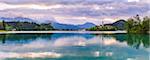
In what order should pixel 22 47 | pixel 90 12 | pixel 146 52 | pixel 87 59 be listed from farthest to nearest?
1. pixel 90 12
2. pixel 22 47
3. pixel 146 52
4. pixel 87 59

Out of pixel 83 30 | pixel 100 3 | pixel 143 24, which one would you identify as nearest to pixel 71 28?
pixel 83 30

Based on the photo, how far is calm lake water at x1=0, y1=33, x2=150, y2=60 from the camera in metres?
7.30

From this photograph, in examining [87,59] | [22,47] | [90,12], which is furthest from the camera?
[90,12]

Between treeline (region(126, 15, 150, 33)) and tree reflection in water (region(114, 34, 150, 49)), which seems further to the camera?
treeline (region(126, 15, 150, 33))

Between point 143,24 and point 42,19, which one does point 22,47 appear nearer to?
point 42,19

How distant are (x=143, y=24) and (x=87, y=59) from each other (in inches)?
122

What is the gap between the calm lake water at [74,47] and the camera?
7.30 meters

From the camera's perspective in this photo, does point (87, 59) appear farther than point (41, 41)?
No

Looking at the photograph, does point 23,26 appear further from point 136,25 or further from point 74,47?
point 136,25

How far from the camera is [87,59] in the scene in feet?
23.2

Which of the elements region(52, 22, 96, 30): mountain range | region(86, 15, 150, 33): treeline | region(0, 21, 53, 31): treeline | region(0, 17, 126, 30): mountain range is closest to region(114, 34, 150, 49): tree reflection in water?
region(86, 15, 150, 33): treeline

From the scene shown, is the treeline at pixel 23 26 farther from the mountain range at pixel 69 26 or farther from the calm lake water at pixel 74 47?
the calm lake water at pixel 74 47

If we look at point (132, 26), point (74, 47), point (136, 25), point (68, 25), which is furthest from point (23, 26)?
point (136, 25)

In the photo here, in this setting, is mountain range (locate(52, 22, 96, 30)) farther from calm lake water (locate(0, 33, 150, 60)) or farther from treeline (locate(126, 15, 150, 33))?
treeline (locate(126, 15, 150, 33))
